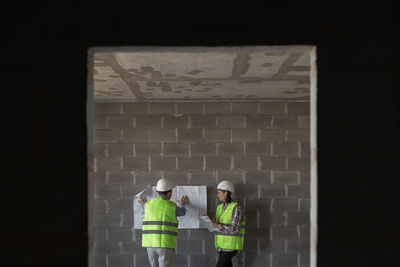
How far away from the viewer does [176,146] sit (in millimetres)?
5738

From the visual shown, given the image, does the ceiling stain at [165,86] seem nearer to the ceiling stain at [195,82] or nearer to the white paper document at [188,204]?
the ceiling stain at [195,82]

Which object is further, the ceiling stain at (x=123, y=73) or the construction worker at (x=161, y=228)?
the construction worker at (x=161, y=228)

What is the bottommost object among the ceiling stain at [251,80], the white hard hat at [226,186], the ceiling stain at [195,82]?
the white hard hat at [226,186]

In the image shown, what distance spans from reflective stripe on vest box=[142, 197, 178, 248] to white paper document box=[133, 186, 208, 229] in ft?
2.53

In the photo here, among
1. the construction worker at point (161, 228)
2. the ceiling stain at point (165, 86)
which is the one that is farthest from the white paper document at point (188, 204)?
the ceiling stain at point (165, 86)

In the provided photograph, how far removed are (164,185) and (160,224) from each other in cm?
51

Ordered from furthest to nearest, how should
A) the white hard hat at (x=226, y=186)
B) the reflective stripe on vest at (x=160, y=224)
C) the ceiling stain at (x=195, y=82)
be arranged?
the white hard hat at (x=226, y=186)
the reflective stripe on vest at (x=160, y=224)
the ceiling stain at (x=195, y=82)

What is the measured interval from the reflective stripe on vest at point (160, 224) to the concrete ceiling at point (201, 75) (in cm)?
133

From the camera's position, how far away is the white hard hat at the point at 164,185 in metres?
5.17

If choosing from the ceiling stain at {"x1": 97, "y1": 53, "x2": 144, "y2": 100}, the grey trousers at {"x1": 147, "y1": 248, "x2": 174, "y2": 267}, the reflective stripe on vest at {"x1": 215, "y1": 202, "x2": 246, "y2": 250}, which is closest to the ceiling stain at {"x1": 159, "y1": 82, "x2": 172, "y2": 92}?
the ceiling stain at {"x1": 97, "y1": 53, "x2": 144, "y2": 100}

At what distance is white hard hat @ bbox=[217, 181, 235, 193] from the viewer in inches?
211
